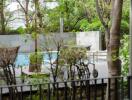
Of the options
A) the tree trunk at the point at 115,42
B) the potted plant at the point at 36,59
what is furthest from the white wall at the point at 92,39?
the tree trunk at the point at 115,42

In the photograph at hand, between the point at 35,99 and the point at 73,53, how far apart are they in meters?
1.13

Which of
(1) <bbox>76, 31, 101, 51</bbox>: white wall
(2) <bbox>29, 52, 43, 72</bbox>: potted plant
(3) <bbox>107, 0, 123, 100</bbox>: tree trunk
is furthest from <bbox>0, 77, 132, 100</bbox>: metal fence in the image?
(1) <bbox>76, 31, 101, 51</bbox>: white wall

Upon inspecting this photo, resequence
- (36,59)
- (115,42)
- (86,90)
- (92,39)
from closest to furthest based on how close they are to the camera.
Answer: (115,42)
(86,90)
(36,59)
(92,39)

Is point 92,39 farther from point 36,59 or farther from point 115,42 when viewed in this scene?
point 115,42

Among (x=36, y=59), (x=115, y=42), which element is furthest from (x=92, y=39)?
(x=115, y=42)

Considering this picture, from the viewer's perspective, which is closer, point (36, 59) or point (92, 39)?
point (36, 59)

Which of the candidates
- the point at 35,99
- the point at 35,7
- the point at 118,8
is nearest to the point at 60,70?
the point at 35,99

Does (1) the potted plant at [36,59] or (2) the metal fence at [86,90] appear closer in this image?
(2) the metal fence at [86,90]

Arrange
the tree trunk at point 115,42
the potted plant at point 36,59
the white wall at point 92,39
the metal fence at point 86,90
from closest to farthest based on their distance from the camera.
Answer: the metal fence at point 86,90 → the tree trunk at point 115,42 → the potted plant at point 36,59 → the white wall at point 92,39

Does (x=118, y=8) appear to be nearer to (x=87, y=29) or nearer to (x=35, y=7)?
(x=35, y=7)

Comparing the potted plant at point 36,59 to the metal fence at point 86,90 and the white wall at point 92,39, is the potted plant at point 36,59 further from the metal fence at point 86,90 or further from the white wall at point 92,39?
the white wall at point 92,39

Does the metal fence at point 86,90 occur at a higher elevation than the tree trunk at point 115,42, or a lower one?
lower

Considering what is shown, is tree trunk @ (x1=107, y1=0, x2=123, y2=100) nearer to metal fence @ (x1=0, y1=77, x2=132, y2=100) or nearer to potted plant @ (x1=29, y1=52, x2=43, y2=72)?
metal fence @ (x1=0, y1=77, x2=132, y2=100)

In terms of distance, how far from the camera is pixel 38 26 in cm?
637
